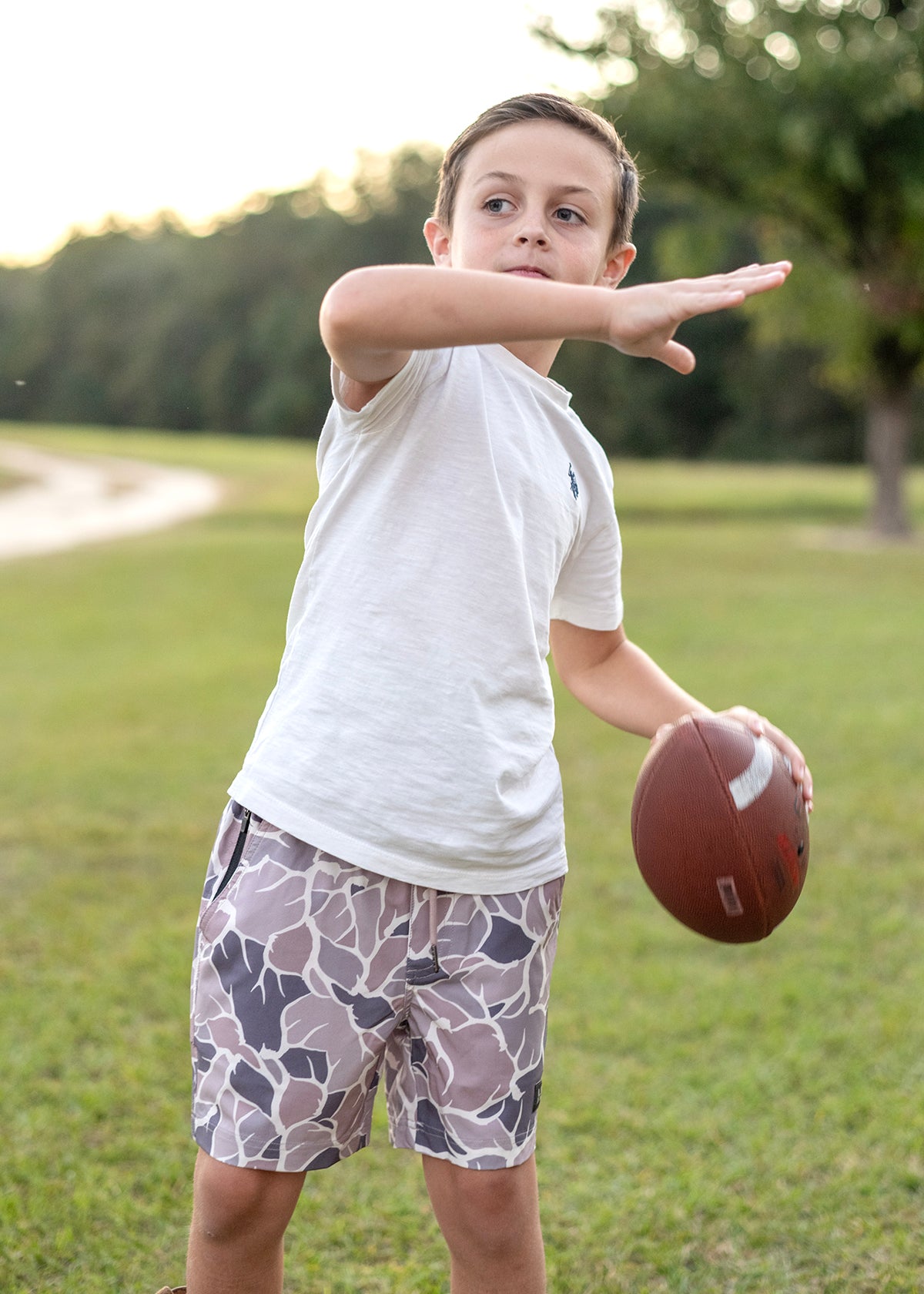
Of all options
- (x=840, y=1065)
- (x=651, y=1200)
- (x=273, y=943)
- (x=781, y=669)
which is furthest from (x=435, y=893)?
(x=781, y=669)

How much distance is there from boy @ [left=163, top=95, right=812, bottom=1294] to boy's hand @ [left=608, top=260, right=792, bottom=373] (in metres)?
0.25

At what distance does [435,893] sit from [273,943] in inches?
8.4

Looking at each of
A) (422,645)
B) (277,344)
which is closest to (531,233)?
(422,645)

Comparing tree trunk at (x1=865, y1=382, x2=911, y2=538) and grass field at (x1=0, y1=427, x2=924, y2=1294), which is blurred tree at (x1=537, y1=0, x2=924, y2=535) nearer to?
tree trunk at (x1=865, y1=382, x2=911, y2=538)

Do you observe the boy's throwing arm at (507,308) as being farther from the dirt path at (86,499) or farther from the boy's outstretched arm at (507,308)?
the dirt path at (86,499)

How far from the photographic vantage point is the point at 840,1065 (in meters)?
3.16

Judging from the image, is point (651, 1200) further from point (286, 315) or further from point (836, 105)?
point (286, 315)

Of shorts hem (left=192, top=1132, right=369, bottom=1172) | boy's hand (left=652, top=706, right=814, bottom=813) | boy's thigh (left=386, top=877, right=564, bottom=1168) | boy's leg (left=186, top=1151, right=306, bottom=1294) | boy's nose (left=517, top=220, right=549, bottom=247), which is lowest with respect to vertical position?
boy's leg (left=186, top=1151, right=306, bottom=1294)

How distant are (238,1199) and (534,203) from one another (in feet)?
4.33

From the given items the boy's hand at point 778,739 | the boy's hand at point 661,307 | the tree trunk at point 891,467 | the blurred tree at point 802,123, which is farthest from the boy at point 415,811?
the tree trunk at point 891,467

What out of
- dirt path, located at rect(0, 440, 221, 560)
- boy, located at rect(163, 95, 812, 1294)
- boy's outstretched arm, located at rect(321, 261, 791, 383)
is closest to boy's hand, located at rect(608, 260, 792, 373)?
boy's outstretched arm, located at rect(321, 261, 791, 383)

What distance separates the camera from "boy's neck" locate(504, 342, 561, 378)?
1.76 m

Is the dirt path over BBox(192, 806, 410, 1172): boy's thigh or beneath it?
beneath

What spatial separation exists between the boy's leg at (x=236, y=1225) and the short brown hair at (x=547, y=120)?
51.0 inches
